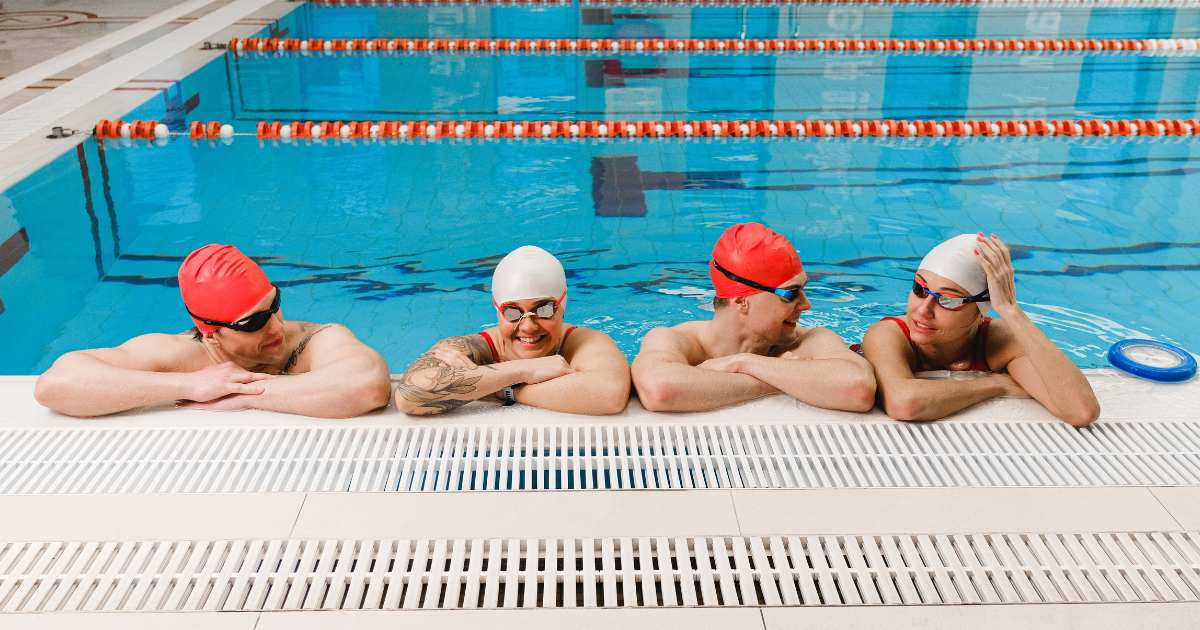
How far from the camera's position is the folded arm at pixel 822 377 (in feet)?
9.11

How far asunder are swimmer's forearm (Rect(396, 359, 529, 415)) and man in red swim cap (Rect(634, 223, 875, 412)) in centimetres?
37

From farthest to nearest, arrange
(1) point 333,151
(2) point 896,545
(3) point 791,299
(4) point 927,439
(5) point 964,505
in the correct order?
(1) point 333,151
(3) point 791,299
(4) point 927,439
(5) point 964,505
(2) point 896,545

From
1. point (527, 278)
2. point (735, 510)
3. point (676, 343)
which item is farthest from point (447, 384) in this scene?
point (735, 510)

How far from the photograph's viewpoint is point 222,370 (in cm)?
288

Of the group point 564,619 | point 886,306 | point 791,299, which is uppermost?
point 791,299

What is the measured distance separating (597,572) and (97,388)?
152cm

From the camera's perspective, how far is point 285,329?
315 cm

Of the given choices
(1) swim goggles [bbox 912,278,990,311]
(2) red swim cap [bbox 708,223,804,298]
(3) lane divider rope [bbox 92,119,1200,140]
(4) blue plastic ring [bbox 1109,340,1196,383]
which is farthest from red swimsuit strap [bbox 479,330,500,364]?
(3) lane divider rope [bbox 92,119,1200,140]

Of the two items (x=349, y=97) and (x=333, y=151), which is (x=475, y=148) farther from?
(x=349, y=97)

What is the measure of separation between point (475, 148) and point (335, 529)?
5.12 metres

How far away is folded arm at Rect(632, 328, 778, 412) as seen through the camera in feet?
9.08

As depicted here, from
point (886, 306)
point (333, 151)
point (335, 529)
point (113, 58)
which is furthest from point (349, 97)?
point (335, 529)

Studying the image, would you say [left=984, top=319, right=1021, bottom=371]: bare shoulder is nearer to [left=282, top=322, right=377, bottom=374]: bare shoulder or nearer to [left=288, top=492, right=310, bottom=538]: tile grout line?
[left=282, top=322, right=377, bottom=374]: bare shoulder

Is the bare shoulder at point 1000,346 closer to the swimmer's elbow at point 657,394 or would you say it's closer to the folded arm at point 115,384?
the swimmer's elbow at point 657,394
